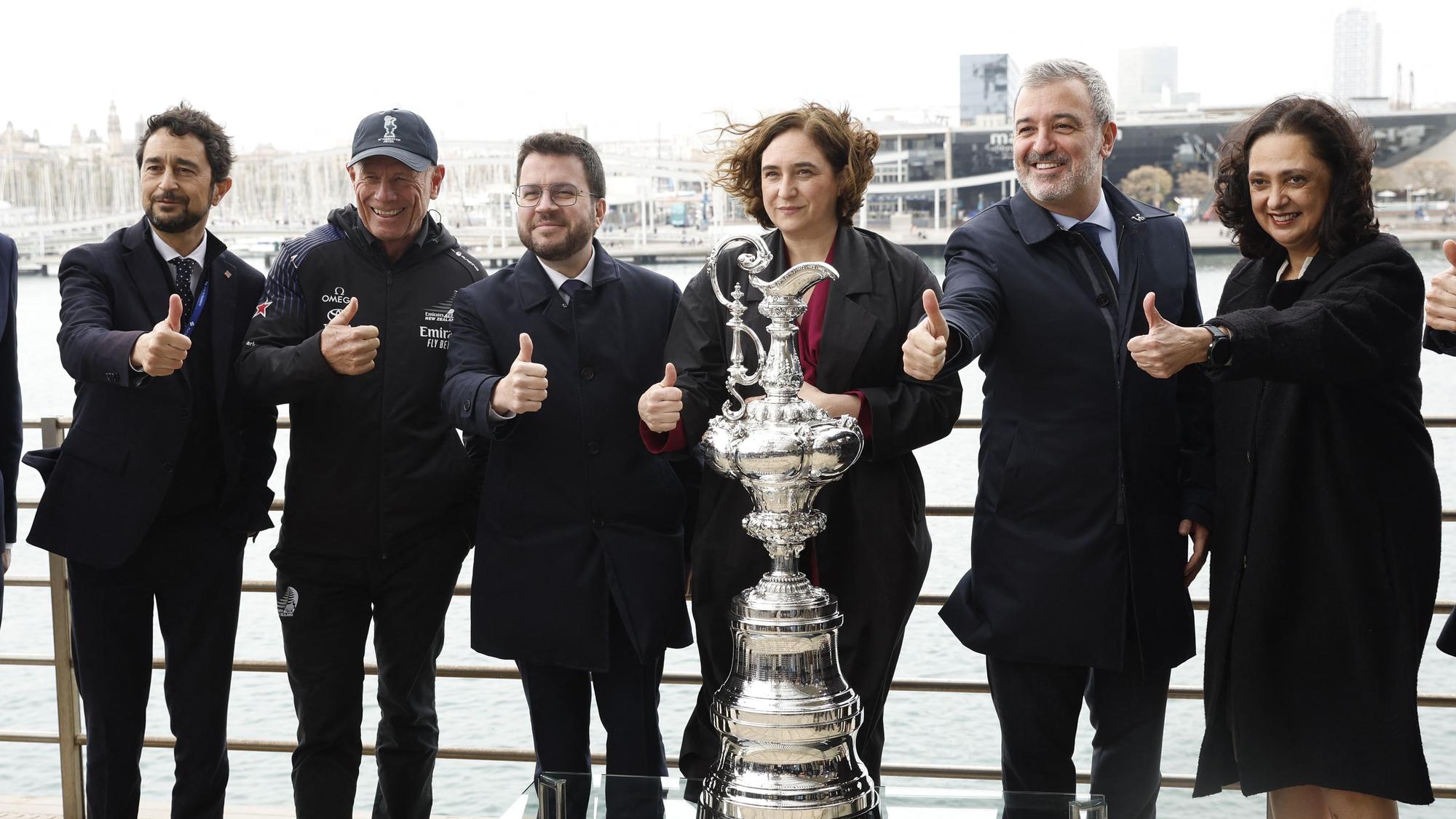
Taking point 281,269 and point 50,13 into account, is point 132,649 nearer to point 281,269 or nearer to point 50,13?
point 281,269

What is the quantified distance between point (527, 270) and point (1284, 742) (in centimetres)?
153

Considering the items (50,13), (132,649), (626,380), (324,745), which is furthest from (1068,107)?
(50,13)

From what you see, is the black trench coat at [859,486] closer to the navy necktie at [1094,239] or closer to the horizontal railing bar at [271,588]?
the navy necktie at [1094,239]

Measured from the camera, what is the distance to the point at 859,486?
7.55 feet

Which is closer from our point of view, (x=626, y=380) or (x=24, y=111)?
(x=626, y=380)

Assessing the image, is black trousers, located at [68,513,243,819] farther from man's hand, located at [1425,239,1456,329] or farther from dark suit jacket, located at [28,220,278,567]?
man's hand, located at [1425,239,1456,329]

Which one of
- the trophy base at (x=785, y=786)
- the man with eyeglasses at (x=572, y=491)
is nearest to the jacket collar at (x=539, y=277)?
the man with eyeglasses at (x=572, y=491)

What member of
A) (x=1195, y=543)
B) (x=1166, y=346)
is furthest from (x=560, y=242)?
(x=1195, y=543)

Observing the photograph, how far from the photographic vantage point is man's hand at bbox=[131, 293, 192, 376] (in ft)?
7.86

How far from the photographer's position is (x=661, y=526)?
Answer: 2512mm

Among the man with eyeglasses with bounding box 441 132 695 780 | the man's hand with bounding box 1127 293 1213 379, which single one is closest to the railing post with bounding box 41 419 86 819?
the man with eyeglasses with bounding box 441 132 695 780

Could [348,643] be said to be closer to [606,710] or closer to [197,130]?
[606,710]

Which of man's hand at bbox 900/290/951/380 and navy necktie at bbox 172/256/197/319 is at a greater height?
navy necktie at bbox 172/256/197/319

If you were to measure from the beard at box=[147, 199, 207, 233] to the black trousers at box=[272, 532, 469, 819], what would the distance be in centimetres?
68
